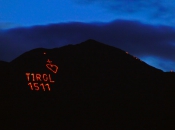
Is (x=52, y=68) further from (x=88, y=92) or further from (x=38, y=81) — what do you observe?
(x=88, y=92)

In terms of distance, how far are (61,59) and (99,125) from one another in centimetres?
367

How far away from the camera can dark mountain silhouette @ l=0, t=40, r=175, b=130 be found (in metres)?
16.7

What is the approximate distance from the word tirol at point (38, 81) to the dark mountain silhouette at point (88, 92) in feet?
0.32

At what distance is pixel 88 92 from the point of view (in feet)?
59.9

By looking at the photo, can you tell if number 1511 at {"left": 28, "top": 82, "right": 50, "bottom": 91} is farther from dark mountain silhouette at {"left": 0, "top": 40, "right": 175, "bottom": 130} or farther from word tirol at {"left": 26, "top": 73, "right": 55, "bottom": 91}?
dark mountain silhouette at {"left": 0, "top": 40, "right": 175, "bottom": 130}

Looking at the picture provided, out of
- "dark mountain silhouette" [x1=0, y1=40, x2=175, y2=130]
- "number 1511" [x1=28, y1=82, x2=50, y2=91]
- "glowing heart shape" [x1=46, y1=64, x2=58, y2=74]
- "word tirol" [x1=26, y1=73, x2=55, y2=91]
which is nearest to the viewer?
"word tirol" [x1=26, y1=73, x2=55, y2=91]

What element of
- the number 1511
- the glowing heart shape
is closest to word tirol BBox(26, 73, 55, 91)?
the number 1511

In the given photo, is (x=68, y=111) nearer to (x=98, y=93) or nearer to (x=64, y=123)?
(x=64, y=123)

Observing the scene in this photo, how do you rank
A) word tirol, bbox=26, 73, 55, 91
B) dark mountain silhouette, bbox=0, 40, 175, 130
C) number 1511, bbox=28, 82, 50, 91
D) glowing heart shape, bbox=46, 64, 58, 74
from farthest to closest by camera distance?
glowing heart shape, bbox=46, 64, 58, 74
dark mountain silhouette, bbox=0, 40, 175, 130
number 1511, bbox=28, 82, 50, 91
word tirol, bbox=26, 73, 55, 91

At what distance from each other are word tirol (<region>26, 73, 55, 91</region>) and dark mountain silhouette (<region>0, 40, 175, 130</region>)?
0.10m

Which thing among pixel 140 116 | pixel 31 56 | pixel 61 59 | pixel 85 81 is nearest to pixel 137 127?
pixel 140 116

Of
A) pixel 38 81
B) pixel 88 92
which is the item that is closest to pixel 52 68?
pixel 38 81

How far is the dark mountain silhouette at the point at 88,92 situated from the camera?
16688mm

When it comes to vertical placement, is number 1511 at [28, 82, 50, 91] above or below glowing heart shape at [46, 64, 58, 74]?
below
